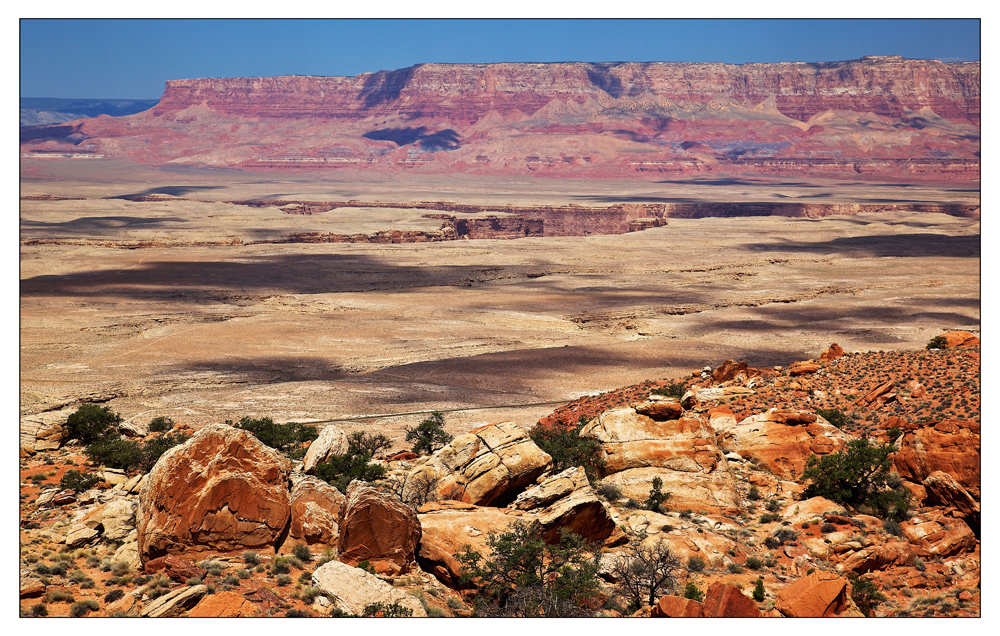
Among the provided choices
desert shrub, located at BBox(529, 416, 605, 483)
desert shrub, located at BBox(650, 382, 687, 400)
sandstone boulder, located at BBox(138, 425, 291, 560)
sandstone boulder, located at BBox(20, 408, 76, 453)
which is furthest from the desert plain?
sandstone boulder, located at BBox(138, 425, 291, 560)

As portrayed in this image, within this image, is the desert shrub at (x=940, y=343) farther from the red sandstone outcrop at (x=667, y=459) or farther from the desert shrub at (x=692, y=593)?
the desert shrub at (x=692, y=593)

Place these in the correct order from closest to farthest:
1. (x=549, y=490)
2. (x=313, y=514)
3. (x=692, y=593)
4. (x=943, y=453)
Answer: (x=692, y=593)
(x=313, y=514)
(x=549, y=490)
(x=943, y=453)

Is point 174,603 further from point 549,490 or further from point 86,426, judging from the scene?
point 86,426

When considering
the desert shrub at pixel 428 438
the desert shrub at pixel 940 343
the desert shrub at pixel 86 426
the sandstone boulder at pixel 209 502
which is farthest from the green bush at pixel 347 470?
the desert shrub at pixel 940 343

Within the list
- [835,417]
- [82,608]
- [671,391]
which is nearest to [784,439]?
[835,417]

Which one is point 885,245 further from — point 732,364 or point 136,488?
point 136,488
